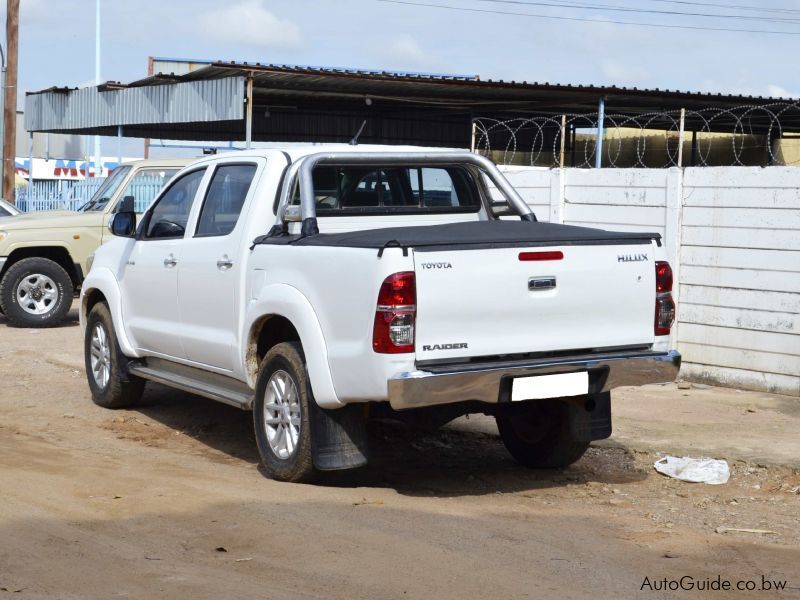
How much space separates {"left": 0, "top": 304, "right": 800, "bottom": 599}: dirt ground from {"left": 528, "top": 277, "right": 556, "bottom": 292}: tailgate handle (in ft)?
3.99

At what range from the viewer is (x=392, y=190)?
7.93 meters

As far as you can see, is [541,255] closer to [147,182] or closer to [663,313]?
[663,313]

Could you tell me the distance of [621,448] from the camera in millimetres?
8359

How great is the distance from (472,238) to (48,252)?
1036 cm

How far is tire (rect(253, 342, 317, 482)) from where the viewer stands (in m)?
6.66

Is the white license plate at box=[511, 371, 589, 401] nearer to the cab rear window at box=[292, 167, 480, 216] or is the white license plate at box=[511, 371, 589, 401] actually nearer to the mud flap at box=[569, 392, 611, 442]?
the mud flap at box=[569, 392, 611, 442]

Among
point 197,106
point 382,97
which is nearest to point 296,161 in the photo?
point 197,106

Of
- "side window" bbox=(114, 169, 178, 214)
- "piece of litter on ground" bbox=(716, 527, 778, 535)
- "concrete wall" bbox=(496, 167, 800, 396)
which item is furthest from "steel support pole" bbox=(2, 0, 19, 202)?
"piece of litter on ground" bbox=(716, 527, 778, 535)

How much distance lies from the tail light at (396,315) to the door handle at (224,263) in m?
1.73

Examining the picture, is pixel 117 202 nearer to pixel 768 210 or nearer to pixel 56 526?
pixel 768 210

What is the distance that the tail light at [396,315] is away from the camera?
19.7 feet

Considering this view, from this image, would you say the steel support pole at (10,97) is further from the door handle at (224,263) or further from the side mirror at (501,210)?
the side mirror at (501,210)

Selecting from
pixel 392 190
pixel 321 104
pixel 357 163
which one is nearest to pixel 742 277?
pixel 392 190

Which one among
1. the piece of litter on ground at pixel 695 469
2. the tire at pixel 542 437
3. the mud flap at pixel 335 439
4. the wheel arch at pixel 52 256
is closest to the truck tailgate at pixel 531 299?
the mud flap at pixel 335 439
